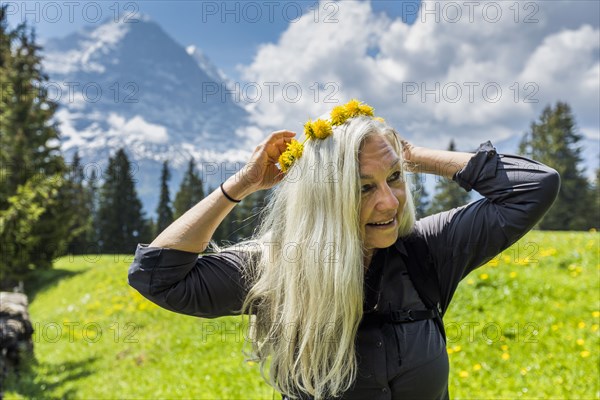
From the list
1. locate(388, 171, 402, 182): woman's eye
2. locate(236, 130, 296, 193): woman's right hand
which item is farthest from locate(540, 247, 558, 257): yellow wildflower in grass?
locate(236, 130, 296, 193): woman's right hand

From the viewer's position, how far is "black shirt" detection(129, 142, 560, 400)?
2148 mm

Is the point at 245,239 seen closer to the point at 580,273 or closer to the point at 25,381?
the point at 580,273

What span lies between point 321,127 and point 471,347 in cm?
488

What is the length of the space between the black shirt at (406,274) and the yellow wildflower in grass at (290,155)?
1.76ft

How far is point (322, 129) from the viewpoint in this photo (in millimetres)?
2219

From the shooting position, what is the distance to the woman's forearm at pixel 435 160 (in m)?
2.47

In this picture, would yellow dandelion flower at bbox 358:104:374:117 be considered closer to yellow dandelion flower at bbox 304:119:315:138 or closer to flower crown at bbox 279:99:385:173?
flower crown at bbox 279:99:385:173

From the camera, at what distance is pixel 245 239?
8.89ft

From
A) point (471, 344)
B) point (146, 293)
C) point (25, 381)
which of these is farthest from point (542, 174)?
point (25, 381)

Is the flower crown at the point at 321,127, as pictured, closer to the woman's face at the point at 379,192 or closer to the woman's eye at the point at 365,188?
the woman's face at the point at 379,192

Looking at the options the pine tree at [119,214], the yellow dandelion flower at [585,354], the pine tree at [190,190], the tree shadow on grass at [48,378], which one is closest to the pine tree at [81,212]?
the pine tree at [119,214]

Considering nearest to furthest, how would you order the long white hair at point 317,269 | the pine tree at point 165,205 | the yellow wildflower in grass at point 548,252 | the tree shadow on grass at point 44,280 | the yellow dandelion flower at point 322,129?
the long white hair at point 317,269 → the yellow dandelion flower at point 322,129 → the yellow wildflower in grass at point 548,252 → the tree shadow on grass at point 44,280 → the pine tree at point 165,205

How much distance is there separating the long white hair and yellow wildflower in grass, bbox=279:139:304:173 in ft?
0.12

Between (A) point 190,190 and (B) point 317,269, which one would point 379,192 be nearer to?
(B) point 317,269
